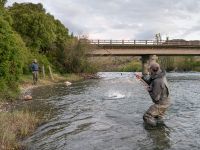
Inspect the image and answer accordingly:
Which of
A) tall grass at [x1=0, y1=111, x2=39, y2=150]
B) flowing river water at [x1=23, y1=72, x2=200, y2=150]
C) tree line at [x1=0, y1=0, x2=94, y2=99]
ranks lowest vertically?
flowing river water at [x1=23, y1=72, x2=200, y2=150]

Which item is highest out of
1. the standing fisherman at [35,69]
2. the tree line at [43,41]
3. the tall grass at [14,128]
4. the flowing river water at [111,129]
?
the tree line at [43,41]

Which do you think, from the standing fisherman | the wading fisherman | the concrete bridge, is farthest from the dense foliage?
the concrete bridge

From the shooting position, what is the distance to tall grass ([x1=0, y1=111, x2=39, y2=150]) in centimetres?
1246

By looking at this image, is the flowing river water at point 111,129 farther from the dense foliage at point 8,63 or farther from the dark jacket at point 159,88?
the dense foliage at point 8,63

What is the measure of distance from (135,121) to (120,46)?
60.1 meters

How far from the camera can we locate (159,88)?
15.4 meters

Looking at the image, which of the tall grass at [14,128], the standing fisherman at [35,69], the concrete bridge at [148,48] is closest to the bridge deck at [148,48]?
the concrete bridge at [148,48]

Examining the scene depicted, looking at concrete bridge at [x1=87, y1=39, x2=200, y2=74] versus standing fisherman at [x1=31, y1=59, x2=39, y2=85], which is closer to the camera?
standing fisherman at [x1=31, y1=59, x2=39, y2=85]

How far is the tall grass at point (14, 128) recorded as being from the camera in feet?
40.9

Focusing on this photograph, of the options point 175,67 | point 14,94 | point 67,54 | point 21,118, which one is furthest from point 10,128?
point 175,67

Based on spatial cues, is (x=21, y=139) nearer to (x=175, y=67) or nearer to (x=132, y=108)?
(x=132, y=108)

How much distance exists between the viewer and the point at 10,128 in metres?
14.4

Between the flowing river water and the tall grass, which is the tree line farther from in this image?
the tall grass

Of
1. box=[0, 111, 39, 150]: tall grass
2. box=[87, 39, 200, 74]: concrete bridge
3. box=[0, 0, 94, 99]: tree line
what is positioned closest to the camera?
box=[0, 111, 39, 150]: tall grass
